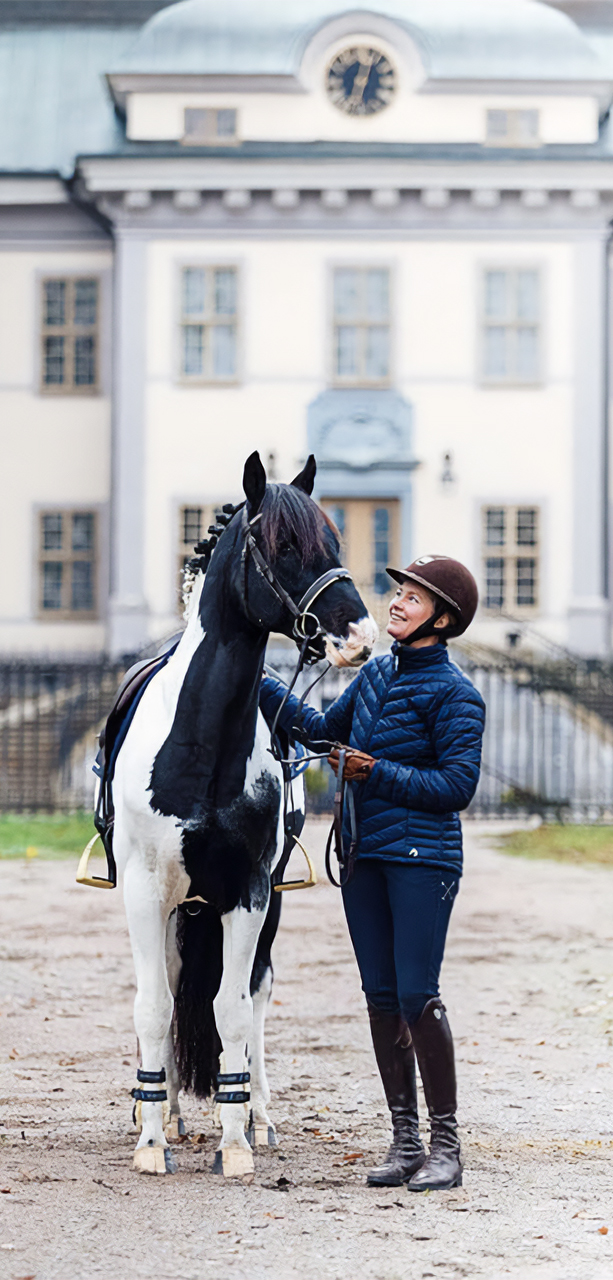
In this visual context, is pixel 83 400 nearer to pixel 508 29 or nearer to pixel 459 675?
pixel 508 29

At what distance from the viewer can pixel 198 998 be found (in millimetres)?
5504

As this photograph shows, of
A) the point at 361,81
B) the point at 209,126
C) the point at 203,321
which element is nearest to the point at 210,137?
the point at 209,126

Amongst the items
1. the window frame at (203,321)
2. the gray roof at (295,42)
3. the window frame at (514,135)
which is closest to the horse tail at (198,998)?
the window frame at (203,321)

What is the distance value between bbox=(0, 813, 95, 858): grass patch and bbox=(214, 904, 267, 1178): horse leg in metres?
10.1

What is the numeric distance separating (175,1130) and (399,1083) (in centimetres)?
A: 97

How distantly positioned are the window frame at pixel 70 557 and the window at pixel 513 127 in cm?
859

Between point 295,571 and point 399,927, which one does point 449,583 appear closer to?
point 295,571

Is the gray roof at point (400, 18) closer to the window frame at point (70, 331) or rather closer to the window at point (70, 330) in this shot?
the window frame at point (70, 331)

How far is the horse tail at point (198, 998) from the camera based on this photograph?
548 cm

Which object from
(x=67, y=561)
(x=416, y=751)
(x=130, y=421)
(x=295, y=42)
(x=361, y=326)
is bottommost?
(x=416, y=751)

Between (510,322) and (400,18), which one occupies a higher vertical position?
(400,18)

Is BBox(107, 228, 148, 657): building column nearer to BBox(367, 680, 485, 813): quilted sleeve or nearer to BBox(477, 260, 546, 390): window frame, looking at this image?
BBox(477, 260, 546, 390): window frame

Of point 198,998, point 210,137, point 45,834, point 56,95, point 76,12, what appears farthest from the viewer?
point 76,12

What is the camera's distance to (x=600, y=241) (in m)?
25.8
